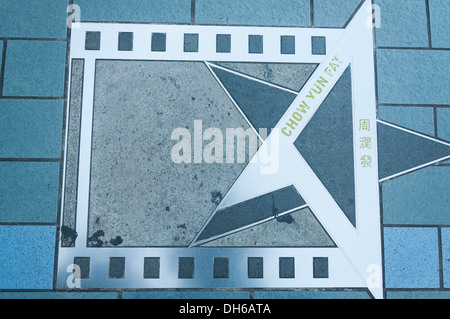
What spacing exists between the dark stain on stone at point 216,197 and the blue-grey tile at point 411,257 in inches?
43.8

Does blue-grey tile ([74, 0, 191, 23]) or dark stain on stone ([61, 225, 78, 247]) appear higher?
blue-grey tile ([74, 0, 191, 23])

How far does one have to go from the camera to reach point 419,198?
2066mm

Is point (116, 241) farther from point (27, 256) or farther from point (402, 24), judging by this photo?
point (402, 24)

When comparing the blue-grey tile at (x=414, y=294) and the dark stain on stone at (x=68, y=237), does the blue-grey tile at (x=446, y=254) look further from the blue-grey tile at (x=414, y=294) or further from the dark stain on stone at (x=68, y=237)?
the dark stain on stone at (x=68, y=237)

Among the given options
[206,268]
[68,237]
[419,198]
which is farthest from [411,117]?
[68,237]

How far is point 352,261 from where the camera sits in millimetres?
2037

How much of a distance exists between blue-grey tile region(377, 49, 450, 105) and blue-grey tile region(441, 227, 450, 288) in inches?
34.6

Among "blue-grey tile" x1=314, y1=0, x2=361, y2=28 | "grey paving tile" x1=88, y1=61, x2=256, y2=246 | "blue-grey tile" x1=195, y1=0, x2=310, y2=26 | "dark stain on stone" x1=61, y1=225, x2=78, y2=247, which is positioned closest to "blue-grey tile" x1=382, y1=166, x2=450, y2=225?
"grey paving tile" x1=88, y1=61, x2=256, y2=246

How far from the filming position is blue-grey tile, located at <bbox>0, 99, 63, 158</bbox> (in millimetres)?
2023

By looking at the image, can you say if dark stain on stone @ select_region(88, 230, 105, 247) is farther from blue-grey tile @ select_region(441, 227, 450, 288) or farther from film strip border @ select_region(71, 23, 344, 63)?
blue-grey tile @ select_region(441, 227, 450, 288)

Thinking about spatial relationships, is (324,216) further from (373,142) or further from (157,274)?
(157,274)

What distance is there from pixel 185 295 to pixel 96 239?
2.23 feet
